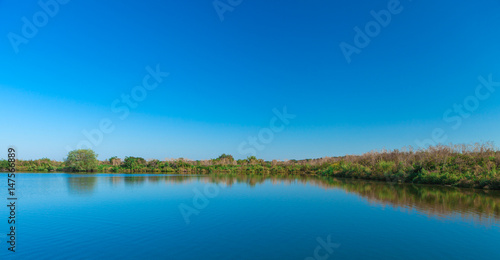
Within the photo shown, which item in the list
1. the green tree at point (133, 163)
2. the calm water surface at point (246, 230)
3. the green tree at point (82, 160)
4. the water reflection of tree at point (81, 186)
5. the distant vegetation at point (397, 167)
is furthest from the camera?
the green tree at point (133, 163)

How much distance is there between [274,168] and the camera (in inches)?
2542

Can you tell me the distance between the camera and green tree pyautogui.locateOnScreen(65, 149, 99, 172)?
49219mm

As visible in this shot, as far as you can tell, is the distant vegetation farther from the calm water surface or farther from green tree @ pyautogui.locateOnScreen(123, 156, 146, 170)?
the calm water surface

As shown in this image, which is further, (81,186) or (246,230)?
(81,186)

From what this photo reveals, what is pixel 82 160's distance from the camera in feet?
164

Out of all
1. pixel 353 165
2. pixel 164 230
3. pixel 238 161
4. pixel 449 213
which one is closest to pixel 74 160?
pixel 238 161

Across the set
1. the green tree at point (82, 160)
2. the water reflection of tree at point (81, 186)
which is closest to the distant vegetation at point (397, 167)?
the green tree at point (82, 160)

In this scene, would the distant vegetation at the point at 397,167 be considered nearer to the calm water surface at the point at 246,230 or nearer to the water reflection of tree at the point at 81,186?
the calm water surface at the point at 246,230

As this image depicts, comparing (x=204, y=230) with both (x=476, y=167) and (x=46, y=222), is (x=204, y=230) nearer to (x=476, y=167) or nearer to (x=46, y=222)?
(x=46, y=222)

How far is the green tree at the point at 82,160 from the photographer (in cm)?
4922

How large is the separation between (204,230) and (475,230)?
1088 centimetres

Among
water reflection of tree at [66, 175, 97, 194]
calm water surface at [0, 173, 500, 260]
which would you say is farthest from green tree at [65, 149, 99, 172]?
calm water surface at [0, 173, 500, 260]

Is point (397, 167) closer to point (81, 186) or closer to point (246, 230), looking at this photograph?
point (246, 230)

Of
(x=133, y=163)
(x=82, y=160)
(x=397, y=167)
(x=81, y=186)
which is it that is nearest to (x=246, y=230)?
(x=81, y=186)
